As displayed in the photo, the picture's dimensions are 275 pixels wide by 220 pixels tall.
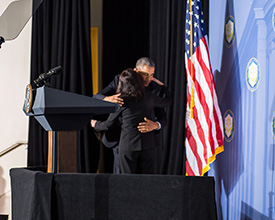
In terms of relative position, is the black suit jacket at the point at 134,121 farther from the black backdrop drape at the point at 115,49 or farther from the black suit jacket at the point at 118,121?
the black backdrop drape at the point at 115,49

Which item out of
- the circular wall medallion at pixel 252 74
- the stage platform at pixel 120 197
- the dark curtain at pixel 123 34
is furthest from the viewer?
the dark curtain at pixel 123 34

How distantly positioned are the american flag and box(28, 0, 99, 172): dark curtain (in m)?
1.43

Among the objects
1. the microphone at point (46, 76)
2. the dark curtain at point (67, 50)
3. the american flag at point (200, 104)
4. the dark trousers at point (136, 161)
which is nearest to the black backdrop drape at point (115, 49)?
the dark curtain at point (67, 50)

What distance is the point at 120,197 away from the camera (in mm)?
1245

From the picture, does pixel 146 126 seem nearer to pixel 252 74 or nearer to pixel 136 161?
pixel 136 161

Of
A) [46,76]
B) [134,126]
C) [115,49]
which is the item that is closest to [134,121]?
[134,126]

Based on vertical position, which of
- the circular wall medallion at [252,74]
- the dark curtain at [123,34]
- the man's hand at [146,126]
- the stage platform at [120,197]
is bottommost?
the stage platform at [120,197]

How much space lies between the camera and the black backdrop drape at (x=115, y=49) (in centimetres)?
446

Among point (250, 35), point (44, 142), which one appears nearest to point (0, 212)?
point (44, 142)

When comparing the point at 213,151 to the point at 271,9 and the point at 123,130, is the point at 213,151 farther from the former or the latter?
the point at 271,9

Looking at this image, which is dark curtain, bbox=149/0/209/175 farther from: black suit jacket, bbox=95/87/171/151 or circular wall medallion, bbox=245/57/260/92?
circular wall medallion, bbox=245/57/260/92

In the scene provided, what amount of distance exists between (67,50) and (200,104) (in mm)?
1988

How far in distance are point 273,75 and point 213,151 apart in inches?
46.3

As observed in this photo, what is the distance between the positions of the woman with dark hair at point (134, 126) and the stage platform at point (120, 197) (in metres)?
1.90
